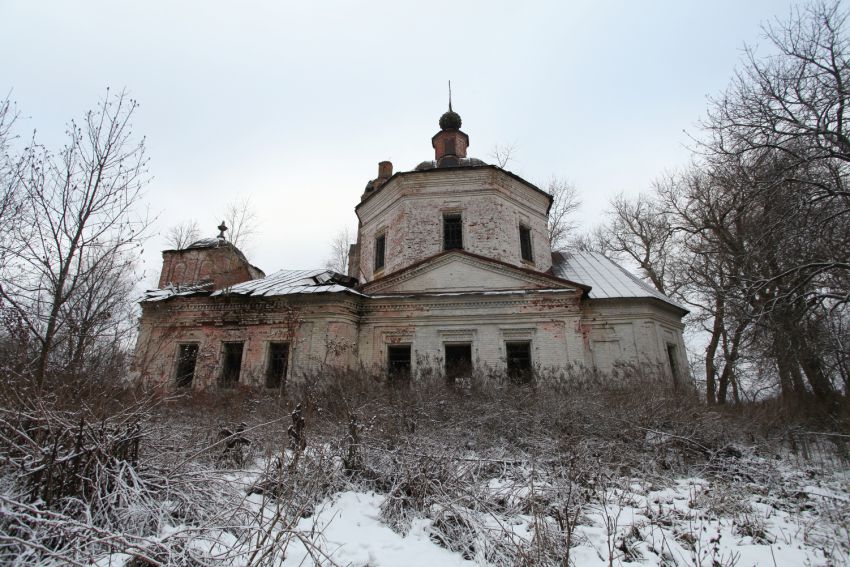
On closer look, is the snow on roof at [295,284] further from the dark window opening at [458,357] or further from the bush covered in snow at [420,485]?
the bush covered in snow at [420,485]

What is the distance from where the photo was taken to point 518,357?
13.2 meters

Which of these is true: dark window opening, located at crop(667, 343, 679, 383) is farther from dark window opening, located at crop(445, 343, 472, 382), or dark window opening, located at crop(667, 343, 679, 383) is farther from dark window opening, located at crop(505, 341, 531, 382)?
dark window opening, located at crop(445, 343, 472, 382)

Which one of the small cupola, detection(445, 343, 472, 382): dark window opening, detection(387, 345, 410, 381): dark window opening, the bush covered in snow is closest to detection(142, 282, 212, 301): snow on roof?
detection(387, 345, 410, 381): dark window opening

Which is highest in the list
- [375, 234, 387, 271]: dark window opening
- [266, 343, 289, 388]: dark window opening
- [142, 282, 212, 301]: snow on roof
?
[375, 234, 387, 271]: dark window opening

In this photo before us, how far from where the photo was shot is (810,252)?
7.47 meters

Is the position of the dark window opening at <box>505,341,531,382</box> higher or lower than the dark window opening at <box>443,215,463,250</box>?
lower

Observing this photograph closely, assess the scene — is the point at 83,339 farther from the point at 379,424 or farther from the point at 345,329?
the point at 345,329

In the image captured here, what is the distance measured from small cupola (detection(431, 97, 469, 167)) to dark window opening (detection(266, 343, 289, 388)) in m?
9.92

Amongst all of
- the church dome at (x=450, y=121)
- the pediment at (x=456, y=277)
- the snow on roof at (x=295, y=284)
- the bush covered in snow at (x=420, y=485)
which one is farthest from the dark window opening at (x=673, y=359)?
the church dome at (x=450, y=121)

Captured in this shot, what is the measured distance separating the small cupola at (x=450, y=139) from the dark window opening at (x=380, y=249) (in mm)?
4285

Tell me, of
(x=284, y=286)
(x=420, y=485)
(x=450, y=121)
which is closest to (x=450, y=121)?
(x=450, y=121)

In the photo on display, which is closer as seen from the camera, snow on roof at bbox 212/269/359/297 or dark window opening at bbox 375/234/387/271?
snow on roof at bbox 212/269/359/297

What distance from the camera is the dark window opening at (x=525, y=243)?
16359 mm

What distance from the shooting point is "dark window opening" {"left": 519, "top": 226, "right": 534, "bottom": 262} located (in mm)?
16359
